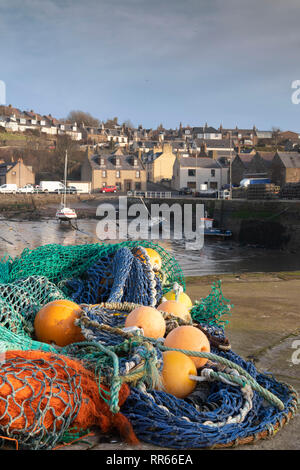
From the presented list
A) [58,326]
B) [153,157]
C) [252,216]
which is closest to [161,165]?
[153,157]

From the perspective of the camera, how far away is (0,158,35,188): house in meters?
71.6

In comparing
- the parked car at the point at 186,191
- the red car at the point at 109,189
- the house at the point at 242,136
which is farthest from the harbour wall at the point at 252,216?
the house at the point at 242,136

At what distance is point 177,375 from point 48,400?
2.85 ft

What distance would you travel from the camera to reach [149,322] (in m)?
3.46

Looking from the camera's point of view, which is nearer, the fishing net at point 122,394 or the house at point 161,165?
the fishing net at point 122,394

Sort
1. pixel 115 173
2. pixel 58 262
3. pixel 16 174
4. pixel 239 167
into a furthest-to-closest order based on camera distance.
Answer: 1. pixel 16 174
2. pixel 115 173
3. pixel 239 167
4. pixel 58 262

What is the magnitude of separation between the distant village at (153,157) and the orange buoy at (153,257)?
38.3 meters

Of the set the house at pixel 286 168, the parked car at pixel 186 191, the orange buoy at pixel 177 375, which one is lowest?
the orange buoy at pixel 177 375

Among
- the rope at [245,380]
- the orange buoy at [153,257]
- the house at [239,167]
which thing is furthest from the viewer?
the house at [239,167]

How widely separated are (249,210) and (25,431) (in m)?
35.8

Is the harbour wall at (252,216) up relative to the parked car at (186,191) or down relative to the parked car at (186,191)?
down

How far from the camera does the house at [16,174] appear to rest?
235 ft

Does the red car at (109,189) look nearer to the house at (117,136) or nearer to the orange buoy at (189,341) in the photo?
the house at (117,136)

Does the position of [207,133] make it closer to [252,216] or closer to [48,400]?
[252,216]
